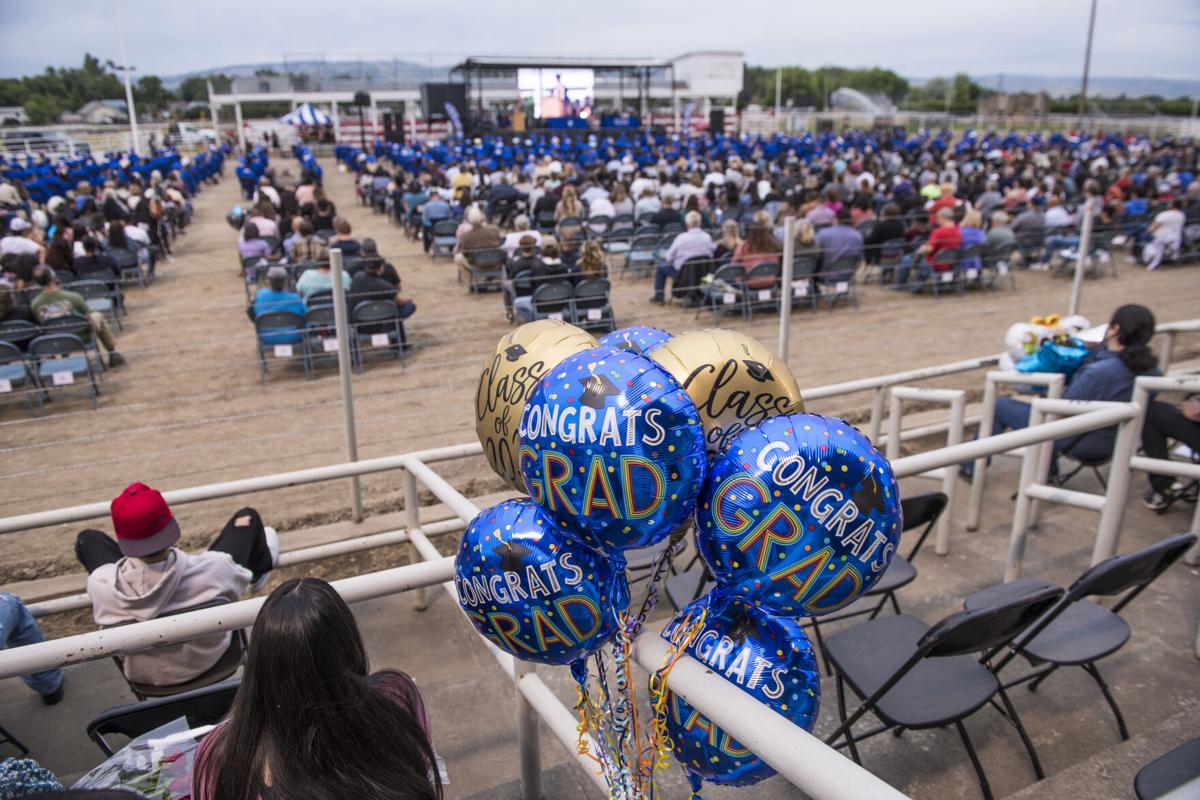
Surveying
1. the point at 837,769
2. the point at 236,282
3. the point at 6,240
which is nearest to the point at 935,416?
the point at 837,769

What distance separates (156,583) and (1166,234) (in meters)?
14.9

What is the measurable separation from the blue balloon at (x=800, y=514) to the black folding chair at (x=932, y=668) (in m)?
0.91

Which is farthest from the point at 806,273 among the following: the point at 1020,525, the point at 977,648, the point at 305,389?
the point at 977,648

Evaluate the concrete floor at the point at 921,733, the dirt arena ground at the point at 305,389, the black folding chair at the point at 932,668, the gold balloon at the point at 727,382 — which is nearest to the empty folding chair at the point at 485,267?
the dirt arena ground at the point at 305,389

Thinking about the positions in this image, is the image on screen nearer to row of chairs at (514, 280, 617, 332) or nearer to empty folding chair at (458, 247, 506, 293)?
empty folding chair at (458, 247, 506, 293)

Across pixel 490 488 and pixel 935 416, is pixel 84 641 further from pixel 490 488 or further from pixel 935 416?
pixel 935 416

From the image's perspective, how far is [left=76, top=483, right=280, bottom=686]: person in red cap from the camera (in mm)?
2676

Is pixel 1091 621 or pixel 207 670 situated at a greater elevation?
pixel 1091 621

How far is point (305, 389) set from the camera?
7.57 metres

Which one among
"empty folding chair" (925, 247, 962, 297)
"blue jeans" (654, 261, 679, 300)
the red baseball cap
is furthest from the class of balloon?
"empty folding chair" (925, 247, 962, 297)

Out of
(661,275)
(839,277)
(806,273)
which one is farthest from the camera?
(661,275)

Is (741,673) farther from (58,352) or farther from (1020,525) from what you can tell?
(58,352)

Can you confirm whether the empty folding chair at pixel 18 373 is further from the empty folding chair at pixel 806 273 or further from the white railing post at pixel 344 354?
the empty folding chair at pixel 806 273

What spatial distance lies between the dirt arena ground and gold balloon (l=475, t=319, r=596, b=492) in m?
3.33
